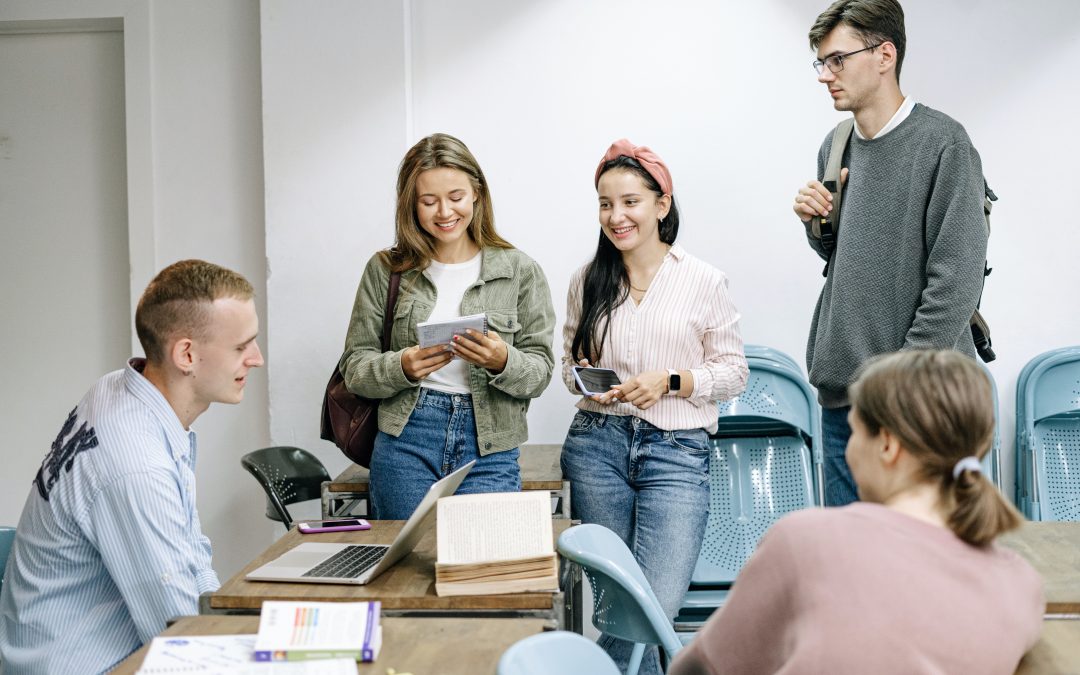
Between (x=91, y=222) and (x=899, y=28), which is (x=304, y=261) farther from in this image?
(x=899, y=28)

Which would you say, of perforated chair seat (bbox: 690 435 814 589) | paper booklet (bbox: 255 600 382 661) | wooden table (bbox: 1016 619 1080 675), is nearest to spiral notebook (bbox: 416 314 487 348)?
paper booklet (bbox: 255 600 382 661)

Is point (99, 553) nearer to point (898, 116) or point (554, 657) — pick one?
point (554, 657)

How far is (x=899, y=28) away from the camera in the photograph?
2.97 m

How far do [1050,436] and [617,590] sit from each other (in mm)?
2526

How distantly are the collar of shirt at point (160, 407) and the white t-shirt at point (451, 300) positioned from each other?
37.3 inches

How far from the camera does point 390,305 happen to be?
10.7ft

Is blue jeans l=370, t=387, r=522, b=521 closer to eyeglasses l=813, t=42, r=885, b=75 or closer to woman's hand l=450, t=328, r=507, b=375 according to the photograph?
woman's hand l=450, t=328, r=507, b=375

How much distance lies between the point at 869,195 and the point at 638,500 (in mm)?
1140

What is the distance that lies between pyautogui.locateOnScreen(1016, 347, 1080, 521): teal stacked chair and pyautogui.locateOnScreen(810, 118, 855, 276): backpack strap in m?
1.41

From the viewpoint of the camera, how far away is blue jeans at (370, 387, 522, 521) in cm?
306

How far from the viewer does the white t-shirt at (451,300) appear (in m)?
3.15

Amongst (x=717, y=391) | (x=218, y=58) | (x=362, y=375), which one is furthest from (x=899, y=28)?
(x=218, y=58)

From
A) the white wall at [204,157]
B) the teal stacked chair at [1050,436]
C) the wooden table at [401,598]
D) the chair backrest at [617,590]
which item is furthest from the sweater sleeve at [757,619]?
the white wall at [204,157]

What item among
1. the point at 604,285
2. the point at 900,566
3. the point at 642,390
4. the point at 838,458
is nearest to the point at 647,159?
the point at 604,285
